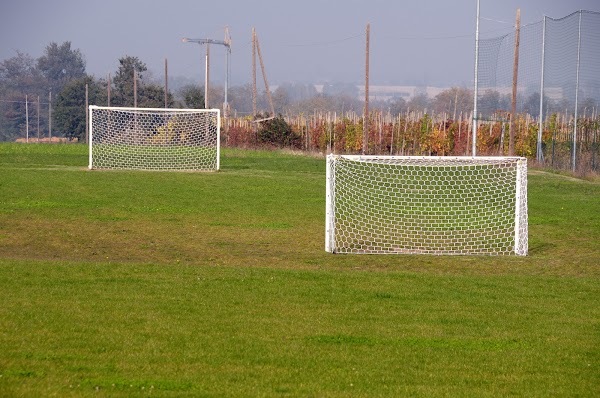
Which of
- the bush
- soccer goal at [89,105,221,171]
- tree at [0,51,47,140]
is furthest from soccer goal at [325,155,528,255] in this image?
tree at [0,51,47,140]

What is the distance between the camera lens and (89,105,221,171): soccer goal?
3644 cm

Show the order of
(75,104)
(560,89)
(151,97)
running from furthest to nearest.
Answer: (75,104)
(151,97)
(560,89)

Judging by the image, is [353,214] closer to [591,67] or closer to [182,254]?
[182,254]

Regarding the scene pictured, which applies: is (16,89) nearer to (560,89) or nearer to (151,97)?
(151,97)

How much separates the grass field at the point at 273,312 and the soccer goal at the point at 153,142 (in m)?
16.7

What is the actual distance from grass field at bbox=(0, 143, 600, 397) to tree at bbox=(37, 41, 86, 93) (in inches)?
4401

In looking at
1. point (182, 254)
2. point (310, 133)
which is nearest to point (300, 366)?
point (182, 254)

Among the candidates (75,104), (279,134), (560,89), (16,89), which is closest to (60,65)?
(16,89)

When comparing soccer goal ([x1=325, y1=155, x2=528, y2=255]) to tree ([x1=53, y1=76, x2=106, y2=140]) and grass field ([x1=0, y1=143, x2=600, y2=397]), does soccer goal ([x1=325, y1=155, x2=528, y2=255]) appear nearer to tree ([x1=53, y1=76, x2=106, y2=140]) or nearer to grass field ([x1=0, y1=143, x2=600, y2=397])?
grass field ([x1=0, y1=143, x2=600, y2=397])

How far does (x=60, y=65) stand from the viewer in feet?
419

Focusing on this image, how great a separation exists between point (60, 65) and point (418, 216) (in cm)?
11375

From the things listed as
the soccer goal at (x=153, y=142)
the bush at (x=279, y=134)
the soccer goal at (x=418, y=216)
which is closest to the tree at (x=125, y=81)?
the bush at (x=279, y=134)

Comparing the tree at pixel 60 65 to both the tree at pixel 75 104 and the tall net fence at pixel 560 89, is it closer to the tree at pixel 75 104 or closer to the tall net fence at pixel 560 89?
the tree at pixel 75 104

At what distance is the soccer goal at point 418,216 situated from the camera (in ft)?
51.3
